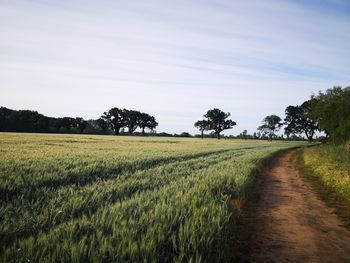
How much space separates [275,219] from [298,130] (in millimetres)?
127627

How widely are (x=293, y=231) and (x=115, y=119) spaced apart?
14686cm

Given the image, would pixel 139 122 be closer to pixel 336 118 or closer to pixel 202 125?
pixel 202 125

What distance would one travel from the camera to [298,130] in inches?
5034

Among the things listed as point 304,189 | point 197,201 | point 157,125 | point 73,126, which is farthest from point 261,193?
point 157,125

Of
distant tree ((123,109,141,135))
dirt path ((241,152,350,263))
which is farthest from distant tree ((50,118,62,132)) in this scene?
dirt path ((241,152,350,263))

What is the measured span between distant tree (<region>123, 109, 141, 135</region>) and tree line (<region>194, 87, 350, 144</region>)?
29.3 meters

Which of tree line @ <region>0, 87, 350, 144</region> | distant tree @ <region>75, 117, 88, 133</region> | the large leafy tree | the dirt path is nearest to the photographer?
the dirt path

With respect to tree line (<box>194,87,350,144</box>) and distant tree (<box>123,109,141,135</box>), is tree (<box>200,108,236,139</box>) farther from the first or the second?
distant tree (<box>123,109,141,135</box>)

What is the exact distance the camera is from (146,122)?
515 ft

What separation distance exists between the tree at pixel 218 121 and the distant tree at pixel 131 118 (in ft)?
110

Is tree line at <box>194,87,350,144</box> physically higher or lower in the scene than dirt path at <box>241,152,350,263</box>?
higher

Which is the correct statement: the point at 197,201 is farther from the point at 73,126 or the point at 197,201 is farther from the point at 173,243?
the point at 73,126

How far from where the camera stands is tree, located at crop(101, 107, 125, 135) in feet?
495

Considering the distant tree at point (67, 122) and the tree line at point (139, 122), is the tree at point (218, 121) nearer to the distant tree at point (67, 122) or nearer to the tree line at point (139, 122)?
the tree line at point (139, 122)
